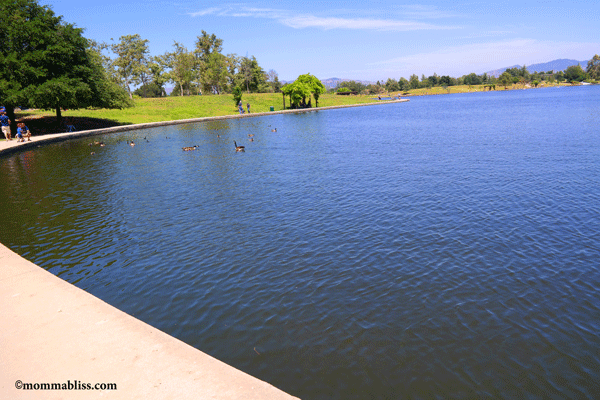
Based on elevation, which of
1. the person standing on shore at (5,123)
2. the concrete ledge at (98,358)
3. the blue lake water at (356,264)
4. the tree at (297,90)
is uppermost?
the tree at (297,90)

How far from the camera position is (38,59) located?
50.5 meters

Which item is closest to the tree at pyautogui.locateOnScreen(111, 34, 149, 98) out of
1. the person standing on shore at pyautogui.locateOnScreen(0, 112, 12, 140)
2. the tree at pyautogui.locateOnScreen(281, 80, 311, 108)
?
the tree at pyautogui.locateOnScreen(281, 80, 311, 108)

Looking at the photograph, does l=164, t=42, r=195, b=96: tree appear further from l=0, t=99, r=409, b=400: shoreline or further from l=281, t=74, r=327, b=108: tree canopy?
l=0, t=99, r=409, b=400: shoreline


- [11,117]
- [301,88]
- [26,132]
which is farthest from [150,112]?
[26,132]

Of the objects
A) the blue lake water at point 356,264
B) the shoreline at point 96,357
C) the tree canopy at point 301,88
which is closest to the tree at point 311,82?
the tree canopy at point 301,88

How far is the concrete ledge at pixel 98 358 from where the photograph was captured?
226 inches

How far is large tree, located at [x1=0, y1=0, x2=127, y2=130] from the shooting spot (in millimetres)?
48406

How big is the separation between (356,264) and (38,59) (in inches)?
2184

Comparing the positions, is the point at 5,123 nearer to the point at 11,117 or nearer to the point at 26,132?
the point at 26,132

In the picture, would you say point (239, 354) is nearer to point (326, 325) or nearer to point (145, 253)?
point (326, 325)

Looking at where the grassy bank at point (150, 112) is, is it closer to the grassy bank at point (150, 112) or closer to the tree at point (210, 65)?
the grassy bank at point (150, 112)

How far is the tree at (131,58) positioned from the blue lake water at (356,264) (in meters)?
112

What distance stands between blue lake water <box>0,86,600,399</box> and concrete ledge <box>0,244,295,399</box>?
1665 mm

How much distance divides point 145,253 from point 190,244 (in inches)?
61.6
